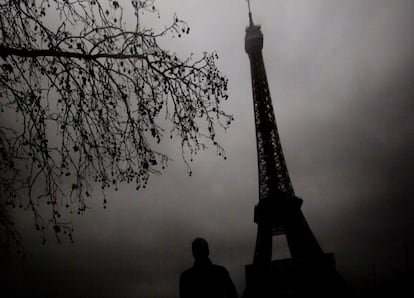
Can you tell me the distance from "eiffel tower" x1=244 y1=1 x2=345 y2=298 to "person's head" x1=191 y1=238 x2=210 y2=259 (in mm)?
28475

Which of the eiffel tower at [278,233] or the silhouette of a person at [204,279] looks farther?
the eiffel tower at [278,233]

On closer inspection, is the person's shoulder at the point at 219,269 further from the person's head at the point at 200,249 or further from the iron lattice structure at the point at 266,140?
the iron lattice structure at the point at 266,140

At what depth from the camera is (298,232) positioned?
31.2 m

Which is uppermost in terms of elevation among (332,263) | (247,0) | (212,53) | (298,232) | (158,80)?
(247,0)

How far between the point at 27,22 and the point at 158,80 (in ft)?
6.21

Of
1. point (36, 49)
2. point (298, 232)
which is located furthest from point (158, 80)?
point (298, 232)

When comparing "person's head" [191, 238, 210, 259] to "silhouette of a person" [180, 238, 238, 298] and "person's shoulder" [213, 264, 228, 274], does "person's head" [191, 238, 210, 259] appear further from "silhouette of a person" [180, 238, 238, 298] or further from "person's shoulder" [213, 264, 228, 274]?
"person's shoulder" [213, 264, 228, 274]

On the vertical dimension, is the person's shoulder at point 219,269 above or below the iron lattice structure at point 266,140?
below

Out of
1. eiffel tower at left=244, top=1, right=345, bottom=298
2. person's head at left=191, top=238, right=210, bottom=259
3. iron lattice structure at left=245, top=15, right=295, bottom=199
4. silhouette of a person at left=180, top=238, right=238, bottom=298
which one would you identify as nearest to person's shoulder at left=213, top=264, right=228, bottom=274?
silhouette of a person at left=180, top=238, right=238, bottom=298

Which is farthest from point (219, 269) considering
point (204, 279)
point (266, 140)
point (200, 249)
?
point (266, 140)

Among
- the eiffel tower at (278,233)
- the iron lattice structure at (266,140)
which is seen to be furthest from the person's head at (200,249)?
the iron lattice structure at (266,140)

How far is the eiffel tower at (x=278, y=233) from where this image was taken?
30188 millimetres

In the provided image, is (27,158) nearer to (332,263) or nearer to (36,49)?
(36,49)

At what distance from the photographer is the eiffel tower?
30188 millimetres
